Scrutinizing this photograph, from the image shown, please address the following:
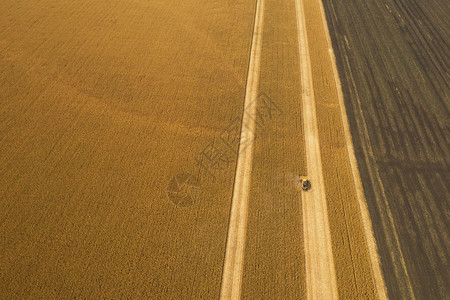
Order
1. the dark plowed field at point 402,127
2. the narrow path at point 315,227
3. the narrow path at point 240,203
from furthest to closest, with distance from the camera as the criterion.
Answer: the dark plowed field at point 402,127 < the narrow path at point 315,227 < the narrow path at point 240,203

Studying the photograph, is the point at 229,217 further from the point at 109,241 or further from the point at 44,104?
the point at 44,104

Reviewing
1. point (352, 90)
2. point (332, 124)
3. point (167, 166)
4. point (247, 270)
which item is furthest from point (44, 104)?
point (352, 90)

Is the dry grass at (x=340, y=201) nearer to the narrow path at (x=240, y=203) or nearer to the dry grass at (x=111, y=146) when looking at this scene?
the narrow path at (x=240, y=203)


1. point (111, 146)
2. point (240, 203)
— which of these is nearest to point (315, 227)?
point (240, 203)

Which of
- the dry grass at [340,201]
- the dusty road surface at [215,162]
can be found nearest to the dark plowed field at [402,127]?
the dusty road surface at [215,162]

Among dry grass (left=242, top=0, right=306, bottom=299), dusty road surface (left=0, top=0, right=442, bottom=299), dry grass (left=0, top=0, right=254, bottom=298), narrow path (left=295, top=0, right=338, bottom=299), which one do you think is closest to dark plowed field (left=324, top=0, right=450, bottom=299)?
dusty road surface (left=0, top=0, right=442, bottom=299)

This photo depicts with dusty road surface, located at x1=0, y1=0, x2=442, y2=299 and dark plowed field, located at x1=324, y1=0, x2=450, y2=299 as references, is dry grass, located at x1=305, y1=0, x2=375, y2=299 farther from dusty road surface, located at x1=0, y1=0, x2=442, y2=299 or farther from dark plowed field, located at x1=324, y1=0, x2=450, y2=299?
dark plowed field, located at x1=324, y1=0, x2=450, y2=299

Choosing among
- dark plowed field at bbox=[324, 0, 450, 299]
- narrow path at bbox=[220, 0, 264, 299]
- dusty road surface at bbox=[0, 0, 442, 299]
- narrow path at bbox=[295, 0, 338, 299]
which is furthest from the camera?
dark plowed field at bbox=[324, 0, 450, 299]
